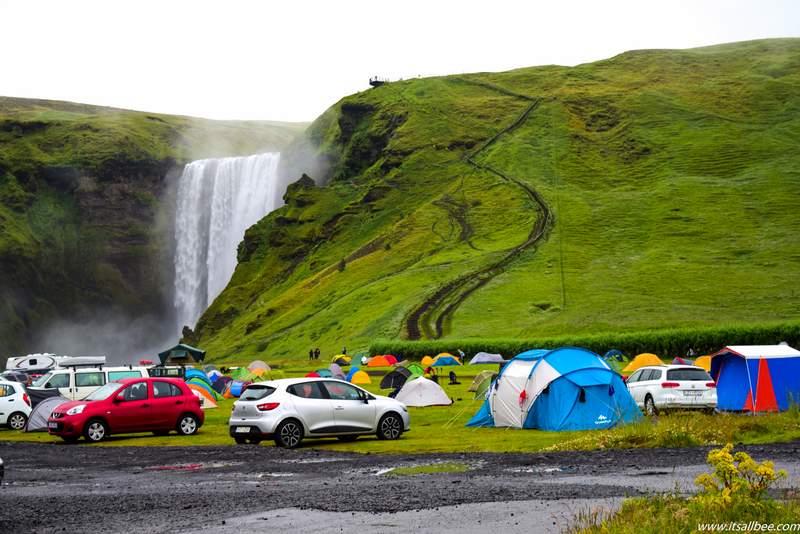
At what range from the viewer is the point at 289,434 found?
23250mm

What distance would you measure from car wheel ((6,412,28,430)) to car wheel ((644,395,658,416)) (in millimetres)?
22550

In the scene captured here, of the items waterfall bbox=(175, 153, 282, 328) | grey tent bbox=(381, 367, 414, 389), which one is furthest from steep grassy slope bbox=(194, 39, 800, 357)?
grey tent bbox=(381, 367, 414, 389)

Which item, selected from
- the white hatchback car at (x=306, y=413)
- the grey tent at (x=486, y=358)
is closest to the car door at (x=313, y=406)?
the white hatchback car at (x=306, y=413)

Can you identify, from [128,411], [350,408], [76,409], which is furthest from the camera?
[128,411]

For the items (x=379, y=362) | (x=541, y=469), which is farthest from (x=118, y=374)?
(x=379, y=362)

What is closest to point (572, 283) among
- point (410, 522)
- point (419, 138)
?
point (419, 138)

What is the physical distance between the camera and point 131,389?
27.6 m

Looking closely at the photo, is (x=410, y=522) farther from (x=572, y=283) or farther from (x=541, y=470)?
(x=572, y=283)

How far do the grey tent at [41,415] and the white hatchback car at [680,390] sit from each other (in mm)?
20420

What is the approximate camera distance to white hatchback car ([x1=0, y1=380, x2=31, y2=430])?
3275cm

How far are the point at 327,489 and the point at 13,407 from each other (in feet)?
74.7

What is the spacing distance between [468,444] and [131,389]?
11.3m

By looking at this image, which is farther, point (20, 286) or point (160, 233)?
point (160, 233)

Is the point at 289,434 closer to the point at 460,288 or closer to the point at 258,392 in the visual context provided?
the point at 258,392
